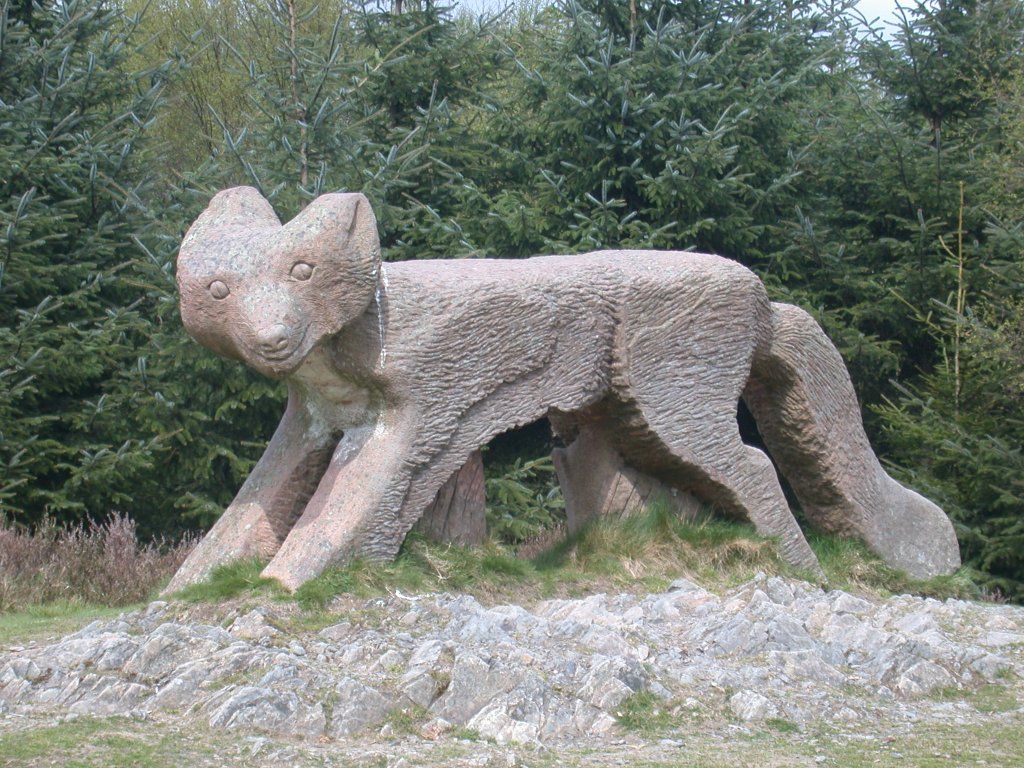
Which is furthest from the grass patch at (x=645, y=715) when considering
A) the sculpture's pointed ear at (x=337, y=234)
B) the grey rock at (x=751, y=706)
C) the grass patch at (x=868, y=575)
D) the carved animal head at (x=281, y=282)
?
the grass patch at (x=868, y=575)

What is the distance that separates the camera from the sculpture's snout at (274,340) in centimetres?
668

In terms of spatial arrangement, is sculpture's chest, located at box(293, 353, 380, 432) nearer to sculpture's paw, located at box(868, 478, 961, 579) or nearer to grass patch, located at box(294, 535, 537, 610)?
grass patch, located at box(294, 535, 537, 610)

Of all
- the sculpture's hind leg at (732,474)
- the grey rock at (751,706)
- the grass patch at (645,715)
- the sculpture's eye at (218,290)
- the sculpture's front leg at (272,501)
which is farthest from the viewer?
the sculpture's hind leg at (732,474)

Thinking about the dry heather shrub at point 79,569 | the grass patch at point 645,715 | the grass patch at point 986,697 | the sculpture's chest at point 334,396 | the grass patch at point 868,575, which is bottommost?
the grass patch at point 868,575

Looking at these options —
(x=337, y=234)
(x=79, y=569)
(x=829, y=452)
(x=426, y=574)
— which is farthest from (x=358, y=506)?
(x=829, y=452)

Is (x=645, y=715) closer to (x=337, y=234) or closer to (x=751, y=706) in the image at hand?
(x=751, y=706)

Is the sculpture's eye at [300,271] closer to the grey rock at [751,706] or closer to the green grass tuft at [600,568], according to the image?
the green grass tuft at [600,568]

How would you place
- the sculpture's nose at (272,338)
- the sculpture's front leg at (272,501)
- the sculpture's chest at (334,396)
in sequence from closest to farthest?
1. the sculpture's nose at (272,338)
2. the sculpture's chest at (334,396)
3. the sculpture's front leg at (272,501)

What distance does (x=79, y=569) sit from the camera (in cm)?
927

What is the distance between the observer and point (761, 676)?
6.05 m

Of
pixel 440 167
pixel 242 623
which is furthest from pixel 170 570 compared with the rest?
pixel 440 167

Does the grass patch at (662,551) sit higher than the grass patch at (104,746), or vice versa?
the grass patch at (104,746)

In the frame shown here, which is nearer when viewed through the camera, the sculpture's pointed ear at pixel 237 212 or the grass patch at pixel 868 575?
the sculpture's pointed ear at pixel 237 212

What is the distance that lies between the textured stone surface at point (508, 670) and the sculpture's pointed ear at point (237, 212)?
2043 mm
